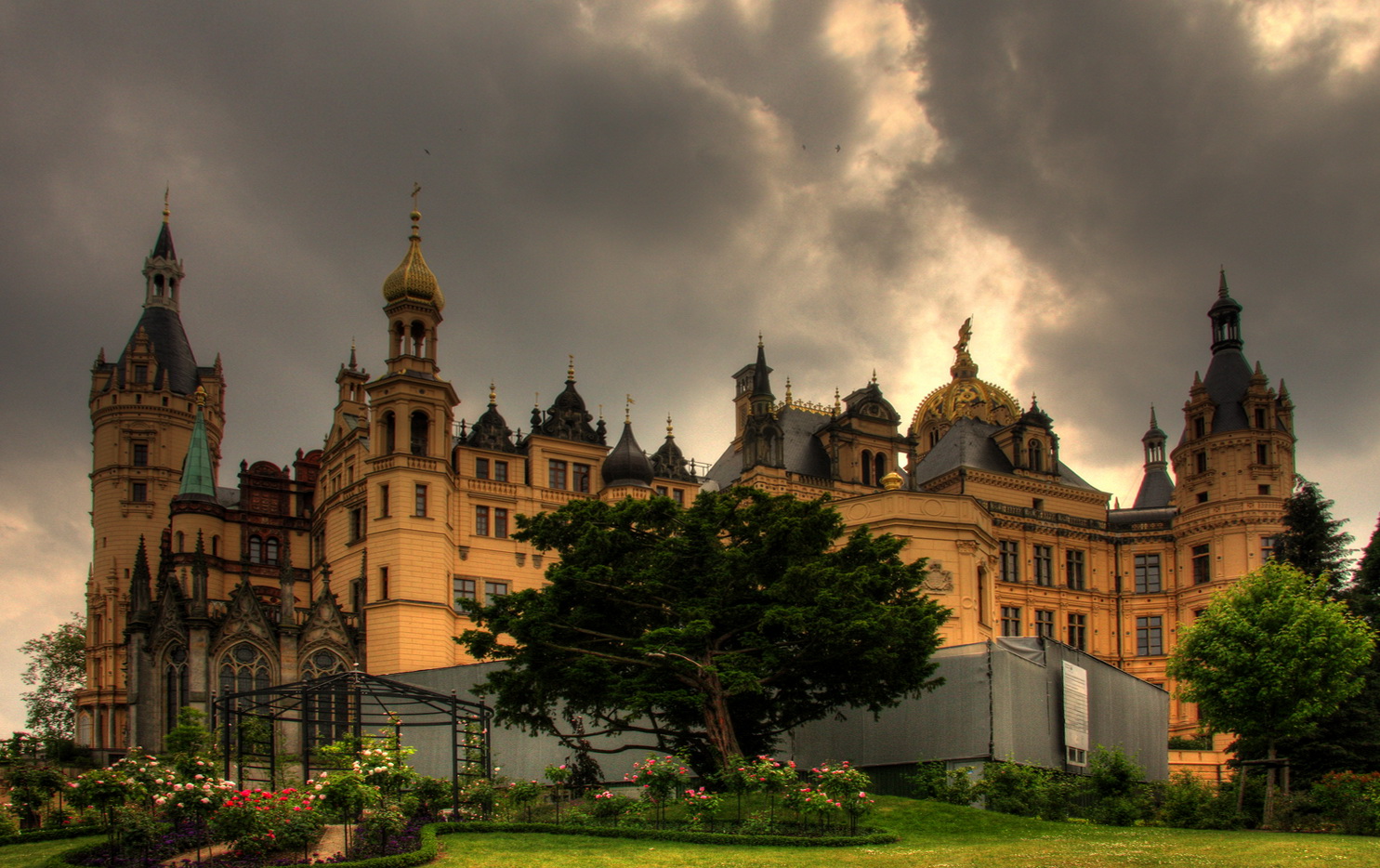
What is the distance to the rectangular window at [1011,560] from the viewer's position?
72.6m

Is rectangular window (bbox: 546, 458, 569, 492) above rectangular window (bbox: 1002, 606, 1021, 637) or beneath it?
above

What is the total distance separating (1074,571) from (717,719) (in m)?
45.2

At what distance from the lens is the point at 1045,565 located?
74.4 metres

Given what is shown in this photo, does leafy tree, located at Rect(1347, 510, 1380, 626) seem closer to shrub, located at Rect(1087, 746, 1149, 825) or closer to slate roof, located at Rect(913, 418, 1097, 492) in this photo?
shrub, located at Rect(1087, 746, 1149, 825)

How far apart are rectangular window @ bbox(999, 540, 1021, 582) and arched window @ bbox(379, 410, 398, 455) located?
109 ft

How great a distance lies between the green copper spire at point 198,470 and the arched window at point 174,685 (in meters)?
13.3

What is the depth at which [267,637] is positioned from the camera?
5281 centimetres

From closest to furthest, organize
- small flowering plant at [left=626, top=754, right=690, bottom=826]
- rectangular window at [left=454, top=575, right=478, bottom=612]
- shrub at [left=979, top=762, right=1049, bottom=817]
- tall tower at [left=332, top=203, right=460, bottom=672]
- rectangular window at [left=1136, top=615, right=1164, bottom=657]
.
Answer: small flowering plant at [left=626, top=754, right=690, bottom=826]
shrub at [left=979, top=762, right=1049, bottom=817]
tall tower at [left=332, top=203, right=460, bottom=672]
rectangular window at [left=454, top=575, right=478, bottom=612]
rectangular window at [left=1136, top=615, right=1164, bottom=657]

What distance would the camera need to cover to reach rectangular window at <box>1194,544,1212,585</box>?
72.1 m

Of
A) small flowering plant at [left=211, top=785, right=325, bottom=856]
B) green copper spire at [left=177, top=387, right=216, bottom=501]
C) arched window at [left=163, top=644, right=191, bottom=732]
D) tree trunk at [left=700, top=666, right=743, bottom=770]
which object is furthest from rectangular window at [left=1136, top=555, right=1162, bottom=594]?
small flowering plant at [left=211, top=785, right=325, bottom=856]

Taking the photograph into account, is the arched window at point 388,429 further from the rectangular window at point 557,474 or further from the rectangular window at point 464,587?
the rectangular window at point 557,474

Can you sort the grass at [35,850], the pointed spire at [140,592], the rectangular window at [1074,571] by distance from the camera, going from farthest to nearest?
the rectangular window at [1074,571] < the pointed spire at [140,592] < the grass at [35,850]

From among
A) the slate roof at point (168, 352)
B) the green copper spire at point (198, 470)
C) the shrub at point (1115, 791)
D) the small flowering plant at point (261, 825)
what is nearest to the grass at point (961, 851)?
the small flowering plant at point (261, 825)

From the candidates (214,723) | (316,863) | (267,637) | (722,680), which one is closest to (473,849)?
(316,863)
